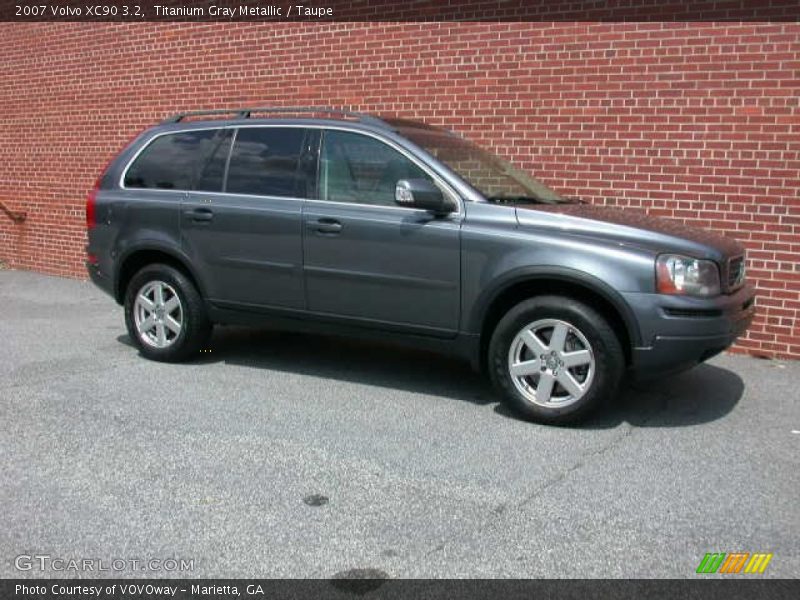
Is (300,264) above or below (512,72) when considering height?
below

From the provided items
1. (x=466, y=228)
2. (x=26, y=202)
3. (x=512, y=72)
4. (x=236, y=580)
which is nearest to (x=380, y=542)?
(x=236, y=580)

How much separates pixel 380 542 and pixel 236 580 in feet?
2.03

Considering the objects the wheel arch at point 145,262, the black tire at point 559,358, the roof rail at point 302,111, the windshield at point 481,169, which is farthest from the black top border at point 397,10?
the wheel arch at point 145,262

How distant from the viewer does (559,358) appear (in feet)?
16.2

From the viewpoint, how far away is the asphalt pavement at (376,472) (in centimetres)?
338

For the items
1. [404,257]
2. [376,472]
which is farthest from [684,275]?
[376,472]

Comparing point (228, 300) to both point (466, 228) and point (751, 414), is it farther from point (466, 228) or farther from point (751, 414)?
point (751, 414)

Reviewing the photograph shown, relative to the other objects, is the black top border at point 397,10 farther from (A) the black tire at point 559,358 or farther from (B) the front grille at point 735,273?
(A) the black tire at point 559,358

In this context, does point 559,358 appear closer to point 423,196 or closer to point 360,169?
point 423,196

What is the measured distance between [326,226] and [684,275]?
2.30 metres

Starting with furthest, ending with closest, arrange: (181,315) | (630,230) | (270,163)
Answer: (181,315)
(270,163)
(630,230)

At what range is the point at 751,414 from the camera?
5309 millimetres
